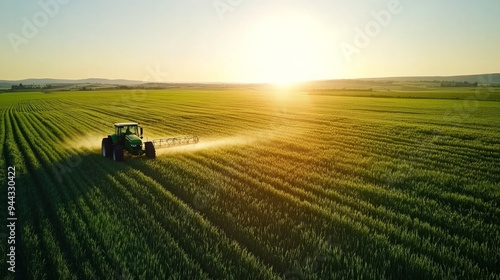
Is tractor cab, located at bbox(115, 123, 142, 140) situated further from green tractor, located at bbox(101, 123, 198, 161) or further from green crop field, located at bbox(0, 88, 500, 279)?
green crop field, located at bbox(0, 88, 500, 279)

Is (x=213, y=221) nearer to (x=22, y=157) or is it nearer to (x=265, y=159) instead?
(x=265, y=159)

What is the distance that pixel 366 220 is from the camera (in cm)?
793

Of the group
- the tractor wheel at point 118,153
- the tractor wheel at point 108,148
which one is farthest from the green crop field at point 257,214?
Result: the tractor wheel at point 108,148

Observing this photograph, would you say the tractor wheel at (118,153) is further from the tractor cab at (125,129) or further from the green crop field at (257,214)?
the tractor cab at (125,129)

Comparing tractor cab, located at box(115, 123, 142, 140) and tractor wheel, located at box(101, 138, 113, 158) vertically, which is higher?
tractor cab, located at box(115, 123, 142, 140)

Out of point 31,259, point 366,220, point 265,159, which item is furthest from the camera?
point 265,159

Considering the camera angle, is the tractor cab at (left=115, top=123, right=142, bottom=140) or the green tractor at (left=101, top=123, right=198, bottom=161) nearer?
the green tractor at (left=101, top=123, right=198, bottom=161)

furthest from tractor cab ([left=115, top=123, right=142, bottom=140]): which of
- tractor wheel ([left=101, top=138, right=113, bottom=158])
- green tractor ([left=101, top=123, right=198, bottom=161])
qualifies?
tractor wheel ([left=101, top=138, right=113, bottom=158])

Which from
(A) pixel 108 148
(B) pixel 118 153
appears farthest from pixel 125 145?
(B) pixel 118 153

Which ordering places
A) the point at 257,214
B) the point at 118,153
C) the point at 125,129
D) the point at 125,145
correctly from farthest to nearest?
the point at 125,129 < the point at 125,145 < the point at 118,153 < the point at 257,214

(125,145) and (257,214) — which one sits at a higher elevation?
(125,145)

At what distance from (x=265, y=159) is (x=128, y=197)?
6352 mm

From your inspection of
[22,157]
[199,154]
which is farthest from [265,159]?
[22,157]

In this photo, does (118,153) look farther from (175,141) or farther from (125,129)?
(175,141)
